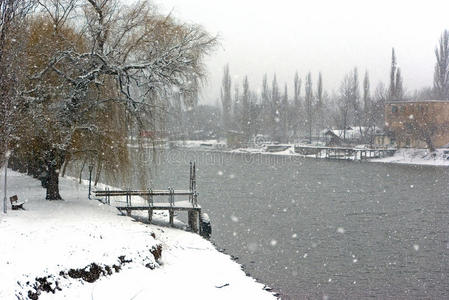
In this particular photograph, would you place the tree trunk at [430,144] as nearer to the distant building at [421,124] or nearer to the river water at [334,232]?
the distant building at [421,124]

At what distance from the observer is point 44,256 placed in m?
11.9

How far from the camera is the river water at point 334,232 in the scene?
17969mm

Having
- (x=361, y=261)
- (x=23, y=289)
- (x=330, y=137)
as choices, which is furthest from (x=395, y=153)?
(x=23, y=289)

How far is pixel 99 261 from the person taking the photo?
12859 mm

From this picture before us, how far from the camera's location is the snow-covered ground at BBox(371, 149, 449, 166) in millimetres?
67125

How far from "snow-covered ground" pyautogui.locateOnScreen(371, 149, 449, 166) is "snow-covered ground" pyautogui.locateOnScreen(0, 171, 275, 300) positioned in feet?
184

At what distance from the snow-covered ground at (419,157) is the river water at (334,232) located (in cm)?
2165

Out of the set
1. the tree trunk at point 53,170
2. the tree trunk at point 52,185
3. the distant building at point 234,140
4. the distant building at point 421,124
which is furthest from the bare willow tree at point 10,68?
the distant building at point 234,140

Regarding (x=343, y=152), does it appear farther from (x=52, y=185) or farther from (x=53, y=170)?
(x=53, y=170)

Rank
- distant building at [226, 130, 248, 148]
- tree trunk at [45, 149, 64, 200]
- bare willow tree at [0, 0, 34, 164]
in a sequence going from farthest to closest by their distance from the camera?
distant building at [226, 130, 248, 148] < tree trunk at [45, 149, 64, 200] < bare willow tree at [0, 0, 34, 164]

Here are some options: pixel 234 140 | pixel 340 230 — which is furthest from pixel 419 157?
pixel 340 230

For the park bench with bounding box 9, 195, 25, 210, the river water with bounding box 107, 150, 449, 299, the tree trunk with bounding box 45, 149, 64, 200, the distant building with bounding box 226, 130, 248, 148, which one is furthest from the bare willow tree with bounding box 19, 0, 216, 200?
the distant building with bounding box 226, 130, 248, 148

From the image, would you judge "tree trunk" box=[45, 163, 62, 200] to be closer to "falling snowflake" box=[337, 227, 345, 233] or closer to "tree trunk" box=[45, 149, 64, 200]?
"tree trunk" box=[45, 149, 64, 200]

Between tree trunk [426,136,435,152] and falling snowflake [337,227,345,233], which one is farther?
tree trunk [426,136,435,152]
